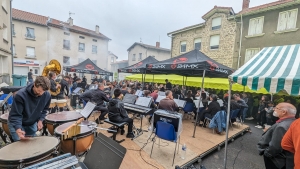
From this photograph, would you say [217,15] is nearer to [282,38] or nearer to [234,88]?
[282,38]

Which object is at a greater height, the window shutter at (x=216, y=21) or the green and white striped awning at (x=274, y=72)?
the window shutter at (x=216, y=21)

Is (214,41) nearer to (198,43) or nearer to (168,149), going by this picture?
(198,43)

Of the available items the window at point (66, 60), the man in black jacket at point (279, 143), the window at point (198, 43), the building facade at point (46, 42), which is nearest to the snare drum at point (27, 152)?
the man in black jacket at point (279, 143)

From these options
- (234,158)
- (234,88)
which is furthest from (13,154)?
(234,88)

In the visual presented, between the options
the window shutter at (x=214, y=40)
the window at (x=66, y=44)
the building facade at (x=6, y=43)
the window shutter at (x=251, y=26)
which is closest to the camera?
the building facade at (x=6, y=43)

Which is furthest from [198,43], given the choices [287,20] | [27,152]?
[27,152]

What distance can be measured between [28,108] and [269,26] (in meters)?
15.3

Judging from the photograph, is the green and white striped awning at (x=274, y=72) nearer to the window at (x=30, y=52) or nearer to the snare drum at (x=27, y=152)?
the snare drum at (x=27, y=152)

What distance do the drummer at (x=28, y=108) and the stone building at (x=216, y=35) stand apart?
14.3 meters

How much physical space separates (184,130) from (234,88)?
622 centimetres

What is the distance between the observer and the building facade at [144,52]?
86.8ft

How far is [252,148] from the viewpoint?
440cm

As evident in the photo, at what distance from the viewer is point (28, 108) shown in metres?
2.26

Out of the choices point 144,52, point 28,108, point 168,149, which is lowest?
point 168,149
